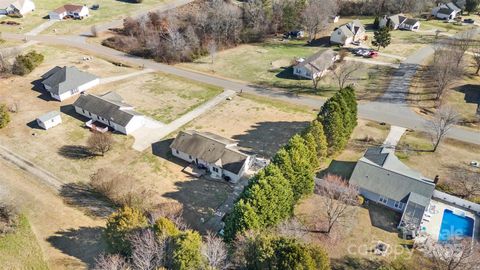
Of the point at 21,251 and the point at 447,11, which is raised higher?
the point at 447,11

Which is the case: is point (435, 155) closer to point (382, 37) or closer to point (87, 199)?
point (382, 37)

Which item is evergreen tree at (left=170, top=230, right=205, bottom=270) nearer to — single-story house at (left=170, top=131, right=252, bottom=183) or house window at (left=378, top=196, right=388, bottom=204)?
single-story house at (left=170, top=131, right=252, bottom=183)

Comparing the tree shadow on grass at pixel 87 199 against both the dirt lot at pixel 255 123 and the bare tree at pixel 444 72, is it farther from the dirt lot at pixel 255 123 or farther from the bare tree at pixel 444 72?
the bare tree at pixel 444 72

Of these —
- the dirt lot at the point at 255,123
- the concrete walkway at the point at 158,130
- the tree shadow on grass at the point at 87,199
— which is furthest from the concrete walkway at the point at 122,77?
the tree shadow on grass at the point at 87,199

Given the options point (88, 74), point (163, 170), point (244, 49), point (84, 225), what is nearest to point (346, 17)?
point (244, 49)

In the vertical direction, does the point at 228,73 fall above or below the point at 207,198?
above

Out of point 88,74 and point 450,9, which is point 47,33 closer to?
point 88,74

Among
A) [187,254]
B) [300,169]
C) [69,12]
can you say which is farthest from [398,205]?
[69,12]
